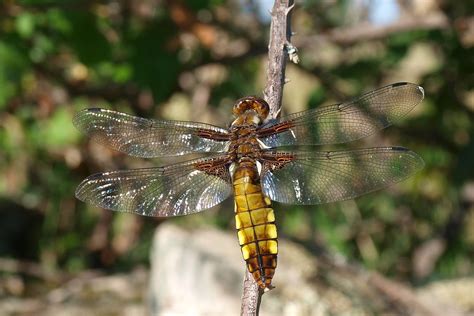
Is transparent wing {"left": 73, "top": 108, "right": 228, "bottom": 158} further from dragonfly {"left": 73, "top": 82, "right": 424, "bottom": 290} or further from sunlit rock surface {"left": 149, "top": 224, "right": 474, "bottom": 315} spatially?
sunlit rock surface {"left": 149, "top": 224, "right": 474, "bottom": 315}

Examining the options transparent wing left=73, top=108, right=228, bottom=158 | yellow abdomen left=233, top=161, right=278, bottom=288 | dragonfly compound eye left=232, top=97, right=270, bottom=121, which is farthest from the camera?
transparent wing left=73, top=108, right=228, bottom=158

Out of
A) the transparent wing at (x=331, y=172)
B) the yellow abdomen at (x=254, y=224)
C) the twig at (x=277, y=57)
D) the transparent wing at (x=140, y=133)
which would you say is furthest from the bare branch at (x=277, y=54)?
the transparent wing at (x=140, y=133)

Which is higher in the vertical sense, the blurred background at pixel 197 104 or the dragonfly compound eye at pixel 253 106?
the blurred background at pixel 197 104

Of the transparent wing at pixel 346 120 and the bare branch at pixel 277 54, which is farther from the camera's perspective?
the transparent wing at pixel 346 120

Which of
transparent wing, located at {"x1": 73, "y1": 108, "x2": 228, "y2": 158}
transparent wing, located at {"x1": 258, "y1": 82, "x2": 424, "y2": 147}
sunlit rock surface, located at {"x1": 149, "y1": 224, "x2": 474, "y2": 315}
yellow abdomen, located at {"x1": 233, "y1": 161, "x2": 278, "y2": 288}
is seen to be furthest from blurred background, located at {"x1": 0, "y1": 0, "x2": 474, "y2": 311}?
yellow abdomen, located at {"x1": 233, "y1": 161, "x2": 278, "y2": 288}

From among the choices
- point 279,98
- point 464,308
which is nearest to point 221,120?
point 464,308

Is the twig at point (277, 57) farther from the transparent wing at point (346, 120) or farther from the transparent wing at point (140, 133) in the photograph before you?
the transparent wing at point (140, 133)

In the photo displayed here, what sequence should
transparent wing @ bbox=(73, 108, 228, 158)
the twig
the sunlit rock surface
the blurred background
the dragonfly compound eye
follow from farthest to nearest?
the blurred background < the sunlit rock surface < transparent wing @ bbox=(73, 108, 228, 158) < the dragonfly compound eye < the twig

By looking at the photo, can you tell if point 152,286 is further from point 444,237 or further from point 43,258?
point 444,237
